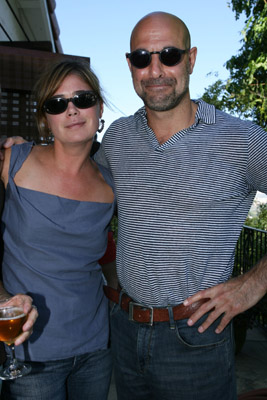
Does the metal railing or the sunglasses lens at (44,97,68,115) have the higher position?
the sunglasses lens at (44,97,68,115)

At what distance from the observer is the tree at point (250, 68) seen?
903 cm

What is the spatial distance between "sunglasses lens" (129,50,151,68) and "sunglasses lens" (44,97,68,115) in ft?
1.37

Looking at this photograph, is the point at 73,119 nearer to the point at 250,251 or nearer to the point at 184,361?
the point at 184,361

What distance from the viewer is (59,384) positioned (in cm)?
207

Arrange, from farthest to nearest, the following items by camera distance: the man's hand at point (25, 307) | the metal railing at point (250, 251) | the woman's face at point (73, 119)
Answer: the metal railing at point (250, 251) < the woman's face at point (73, 119) < the man's hand at point (25, 307)

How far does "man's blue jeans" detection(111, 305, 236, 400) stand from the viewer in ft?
6.95

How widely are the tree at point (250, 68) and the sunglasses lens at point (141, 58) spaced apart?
709 centimetres

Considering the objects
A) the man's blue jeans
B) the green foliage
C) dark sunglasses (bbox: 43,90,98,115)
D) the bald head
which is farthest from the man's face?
the green foliage

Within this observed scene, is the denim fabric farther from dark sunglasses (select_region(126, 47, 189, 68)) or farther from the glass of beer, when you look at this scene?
dark sunglasses (select_region(126, 47, 189, 68))

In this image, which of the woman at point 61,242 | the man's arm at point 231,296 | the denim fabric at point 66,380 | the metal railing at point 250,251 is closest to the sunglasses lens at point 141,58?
the woman at point 61,242

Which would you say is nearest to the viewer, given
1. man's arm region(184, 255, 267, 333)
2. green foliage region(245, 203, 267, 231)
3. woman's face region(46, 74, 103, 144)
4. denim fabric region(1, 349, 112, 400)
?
denim fabric region(1, 349, 112, 400)

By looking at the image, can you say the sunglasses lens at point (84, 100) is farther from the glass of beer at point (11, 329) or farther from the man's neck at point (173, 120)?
the glass of beer at point (11, 329)

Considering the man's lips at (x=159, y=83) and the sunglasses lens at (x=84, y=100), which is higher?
the man's lips at (x=159, y=83)

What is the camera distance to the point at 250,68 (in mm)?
9188
